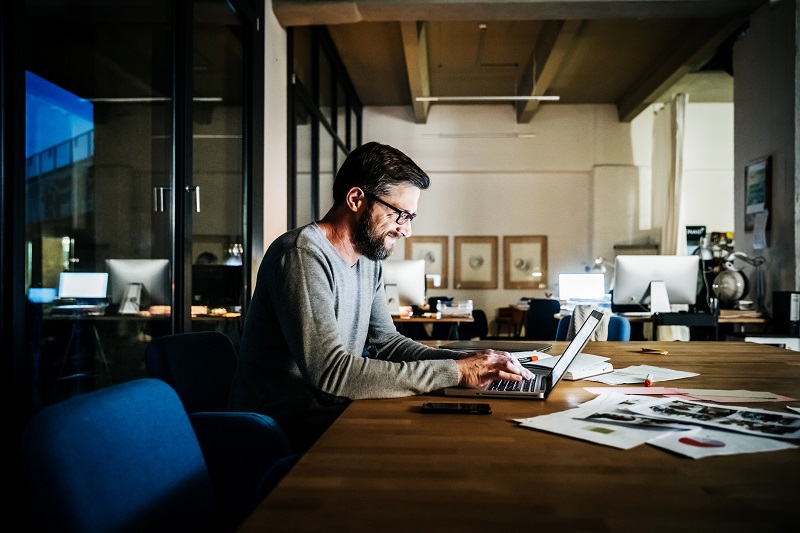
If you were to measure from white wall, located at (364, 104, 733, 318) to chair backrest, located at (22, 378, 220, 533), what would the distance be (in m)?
8.83

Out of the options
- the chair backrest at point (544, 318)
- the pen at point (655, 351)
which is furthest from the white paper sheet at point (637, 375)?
the chair backrest at point (544, 318)

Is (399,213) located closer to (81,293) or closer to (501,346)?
(501,346)

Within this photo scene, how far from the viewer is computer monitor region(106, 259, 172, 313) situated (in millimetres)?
2963

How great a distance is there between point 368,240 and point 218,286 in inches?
101

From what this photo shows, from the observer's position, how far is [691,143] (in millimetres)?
9734

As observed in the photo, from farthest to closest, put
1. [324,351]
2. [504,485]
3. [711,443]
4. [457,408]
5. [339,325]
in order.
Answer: [339,325]
[324,351]
[457,408]
[711,443]
[504,485]

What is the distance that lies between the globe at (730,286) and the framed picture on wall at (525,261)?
4.58 metres

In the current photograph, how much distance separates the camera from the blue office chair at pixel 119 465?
2.74ft

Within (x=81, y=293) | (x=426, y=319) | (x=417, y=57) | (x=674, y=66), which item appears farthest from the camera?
(x=674, y=66)

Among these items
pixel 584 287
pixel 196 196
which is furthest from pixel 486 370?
pixel 584 287

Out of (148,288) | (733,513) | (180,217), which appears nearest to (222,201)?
(180,217)

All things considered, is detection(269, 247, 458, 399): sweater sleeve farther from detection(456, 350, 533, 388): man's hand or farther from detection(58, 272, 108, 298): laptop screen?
detection(58, 272, 108, 298): laptop screen

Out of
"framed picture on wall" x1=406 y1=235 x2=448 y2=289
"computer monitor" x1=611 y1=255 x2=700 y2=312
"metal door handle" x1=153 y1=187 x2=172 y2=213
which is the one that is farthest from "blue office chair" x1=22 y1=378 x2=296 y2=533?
"framed picture on wall" x1=406 y1=235 x2=448 y2=289

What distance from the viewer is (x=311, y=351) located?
1507 mm
